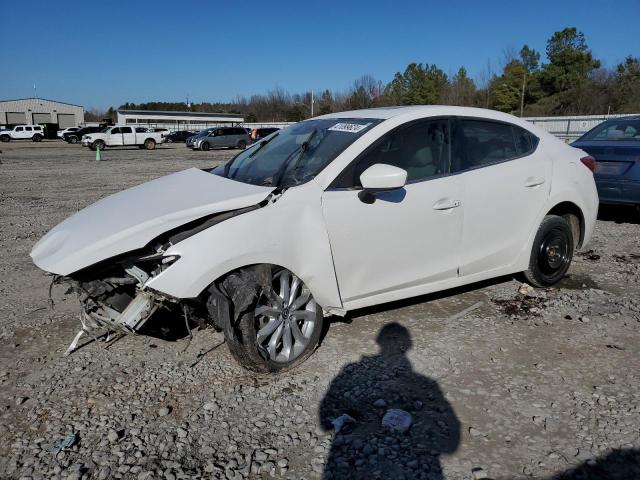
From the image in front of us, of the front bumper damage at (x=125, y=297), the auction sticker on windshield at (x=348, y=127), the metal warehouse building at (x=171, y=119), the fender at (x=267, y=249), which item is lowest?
the front bumper damage at (x=125, y=297)

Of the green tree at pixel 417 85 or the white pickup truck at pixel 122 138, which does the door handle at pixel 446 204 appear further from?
the green tree at pixel 417 85

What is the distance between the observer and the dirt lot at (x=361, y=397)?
2646 millimetres

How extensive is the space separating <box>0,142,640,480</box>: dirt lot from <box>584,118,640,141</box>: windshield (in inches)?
160

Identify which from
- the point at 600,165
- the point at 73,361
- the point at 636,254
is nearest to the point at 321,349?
the point at 73,361

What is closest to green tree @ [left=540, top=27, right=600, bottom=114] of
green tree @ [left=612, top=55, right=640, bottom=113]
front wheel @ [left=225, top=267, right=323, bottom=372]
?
green tree @ [left=612, top=55, right=640, bottom=113]

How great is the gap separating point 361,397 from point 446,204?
1.60 m

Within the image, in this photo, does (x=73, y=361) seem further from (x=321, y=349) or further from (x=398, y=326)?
(x=398, y=326)

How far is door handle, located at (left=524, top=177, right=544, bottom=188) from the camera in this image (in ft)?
14.7

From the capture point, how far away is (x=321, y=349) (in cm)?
386

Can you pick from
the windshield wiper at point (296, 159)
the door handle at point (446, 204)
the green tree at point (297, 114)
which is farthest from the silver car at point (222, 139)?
the green tree at point (297, 114)

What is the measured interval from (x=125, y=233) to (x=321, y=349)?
64.6 inches

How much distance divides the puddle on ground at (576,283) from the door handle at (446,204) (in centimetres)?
187

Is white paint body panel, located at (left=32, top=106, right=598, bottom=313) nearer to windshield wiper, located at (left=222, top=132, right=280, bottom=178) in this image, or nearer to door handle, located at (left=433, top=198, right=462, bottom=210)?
door handle, located at (left=433, top=198, right=462, bottom=210)

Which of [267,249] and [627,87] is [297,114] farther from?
[267,249]
